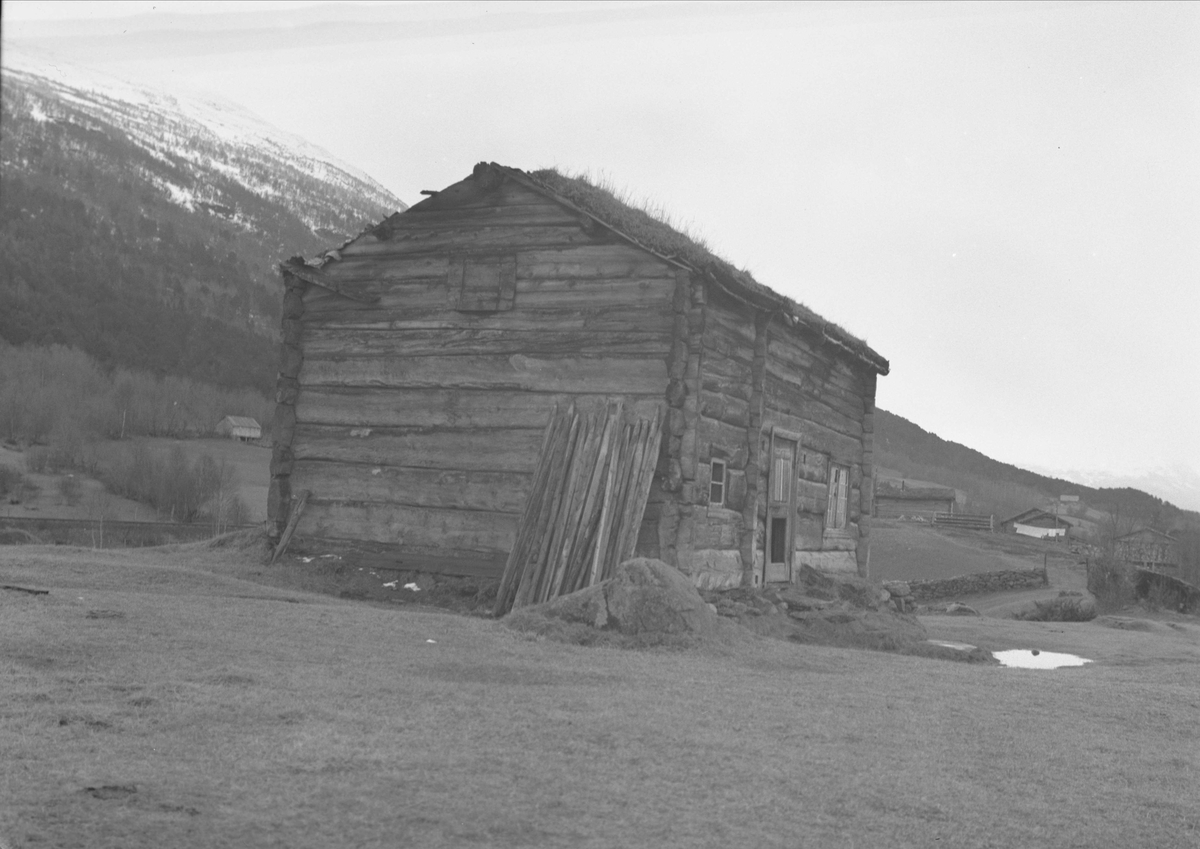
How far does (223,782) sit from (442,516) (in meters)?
11.0

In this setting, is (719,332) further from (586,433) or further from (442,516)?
(442,516)

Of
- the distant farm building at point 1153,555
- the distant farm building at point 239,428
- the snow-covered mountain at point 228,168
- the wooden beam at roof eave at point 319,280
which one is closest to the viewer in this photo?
the wooden beam at roof eave at point 319,280

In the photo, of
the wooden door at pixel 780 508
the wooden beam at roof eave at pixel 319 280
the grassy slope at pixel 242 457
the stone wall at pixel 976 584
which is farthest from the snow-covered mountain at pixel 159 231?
the wooden door at pixel 780 508

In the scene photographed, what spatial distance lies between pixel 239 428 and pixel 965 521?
189ft

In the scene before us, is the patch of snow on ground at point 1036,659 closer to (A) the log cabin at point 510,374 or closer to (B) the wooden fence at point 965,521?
(A) the log cabin at point 510,374

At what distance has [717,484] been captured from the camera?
645 inches

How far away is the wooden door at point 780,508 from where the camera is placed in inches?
706

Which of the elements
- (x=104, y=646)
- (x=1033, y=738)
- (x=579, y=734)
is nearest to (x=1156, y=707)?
(x=1033, y=738)

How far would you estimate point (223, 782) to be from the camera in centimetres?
552

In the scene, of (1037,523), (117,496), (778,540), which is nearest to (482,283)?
(778,540)

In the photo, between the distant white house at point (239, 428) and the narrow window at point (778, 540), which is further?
the distant white house at point (239, 428)

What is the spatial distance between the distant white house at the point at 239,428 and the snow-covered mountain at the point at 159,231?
12.4m

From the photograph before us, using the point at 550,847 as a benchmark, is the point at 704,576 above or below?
above

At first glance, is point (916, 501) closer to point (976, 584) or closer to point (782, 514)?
point (976, 584)
